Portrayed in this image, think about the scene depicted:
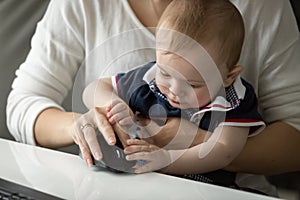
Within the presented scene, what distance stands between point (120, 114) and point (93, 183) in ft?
0.35

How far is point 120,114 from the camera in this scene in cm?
75

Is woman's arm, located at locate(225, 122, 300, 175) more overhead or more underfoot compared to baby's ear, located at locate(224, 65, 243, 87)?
more underfoot

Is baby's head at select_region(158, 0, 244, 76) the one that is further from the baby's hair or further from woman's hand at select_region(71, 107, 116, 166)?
woman's hand at select_region(71, 107, 116, 166)

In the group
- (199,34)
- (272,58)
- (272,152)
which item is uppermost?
(199,34)

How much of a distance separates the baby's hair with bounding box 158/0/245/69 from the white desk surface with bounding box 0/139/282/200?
0.57 feet

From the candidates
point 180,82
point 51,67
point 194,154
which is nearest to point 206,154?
point 194,154

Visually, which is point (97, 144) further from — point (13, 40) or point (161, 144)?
point (13, 40)

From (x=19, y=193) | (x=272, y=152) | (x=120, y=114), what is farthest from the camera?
(x=272, y=152)

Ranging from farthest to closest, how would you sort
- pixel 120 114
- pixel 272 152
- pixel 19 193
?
1. pixel 272 152
2. pixel 120 114
3. pixel 19 193

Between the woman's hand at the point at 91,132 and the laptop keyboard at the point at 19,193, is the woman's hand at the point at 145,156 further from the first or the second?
the laptop keyboard at the point at 19,193

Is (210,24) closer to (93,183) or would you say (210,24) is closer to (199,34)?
(199,34)

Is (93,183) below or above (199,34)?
below

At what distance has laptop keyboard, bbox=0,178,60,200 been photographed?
25.3 inches

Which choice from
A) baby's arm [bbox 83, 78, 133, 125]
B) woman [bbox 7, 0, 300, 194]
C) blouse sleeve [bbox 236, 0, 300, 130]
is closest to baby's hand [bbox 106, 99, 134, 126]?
baby's arm [bbox 83, 78, 133, 125]
